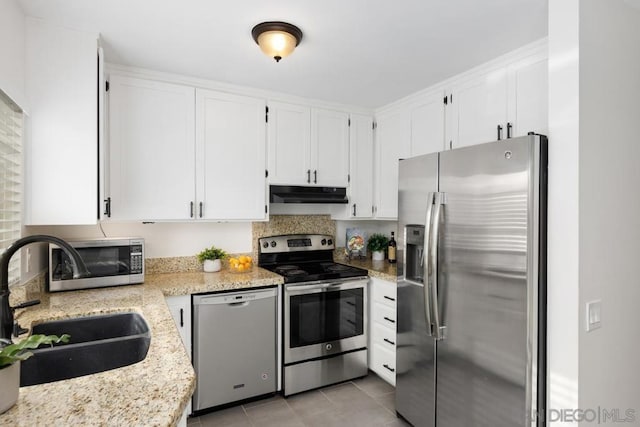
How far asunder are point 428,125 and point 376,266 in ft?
4.24

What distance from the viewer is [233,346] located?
2.52 metres

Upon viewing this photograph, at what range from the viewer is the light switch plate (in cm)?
151

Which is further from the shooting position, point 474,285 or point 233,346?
point 233,346

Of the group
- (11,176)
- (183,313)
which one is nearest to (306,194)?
(183,313)

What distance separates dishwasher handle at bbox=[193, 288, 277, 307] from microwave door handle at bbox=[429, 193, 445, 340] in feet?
3.86

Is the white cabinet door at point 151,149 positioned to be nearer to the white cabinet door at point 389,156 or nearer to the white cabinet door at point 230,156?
the white cabinet door at point 230,156

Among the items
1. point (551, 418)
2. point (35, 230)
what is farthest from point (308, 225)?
point (551, 418)

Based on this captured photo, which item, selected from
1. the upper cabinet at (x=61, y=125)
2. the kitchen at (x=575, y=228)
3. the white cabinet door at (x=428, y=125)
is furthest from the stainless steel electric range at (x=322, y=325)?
the kitchen at (x=575, y=228)

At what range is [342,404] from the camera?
8.61 ft

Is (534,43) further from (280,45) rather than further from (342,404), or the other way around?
(342,404)

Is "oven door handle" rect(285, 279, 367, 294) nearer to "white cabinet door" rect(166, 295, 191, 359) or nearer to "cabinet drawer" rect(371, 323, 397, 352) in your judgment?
"cabinet drawer" rect(371, 323, 397, 352)

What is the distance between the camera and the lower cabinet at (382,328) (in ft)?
9.13

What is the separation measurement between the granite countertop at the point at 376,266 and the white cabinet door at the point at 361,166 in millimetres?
457

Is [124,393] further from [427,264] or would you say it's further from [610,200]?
[610,200]
